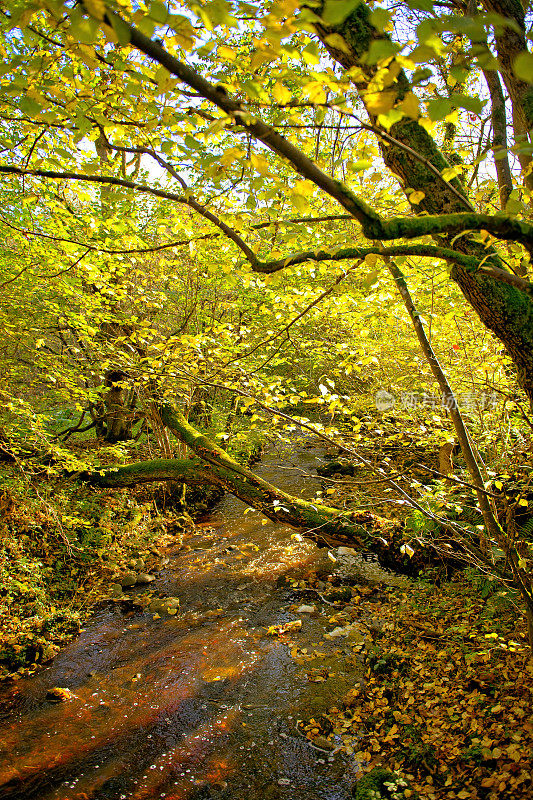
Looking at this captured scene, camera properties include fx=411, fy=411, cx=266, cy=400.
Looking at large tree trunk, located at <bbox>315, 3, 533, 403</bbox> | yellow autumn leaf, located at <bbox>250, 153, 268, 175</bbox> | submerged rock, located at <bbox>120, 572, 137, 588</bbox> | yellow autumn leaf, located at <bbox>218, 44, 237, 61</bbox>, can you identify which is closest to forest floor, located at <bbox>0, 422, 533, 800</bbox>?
submerged rock, located at <bbox>120, 572, 137, 588</bbox>

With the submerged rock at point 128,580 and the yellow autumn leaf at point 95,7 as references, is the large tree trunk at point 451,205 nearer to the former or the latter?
the yellow autumn leaf at point 95,7

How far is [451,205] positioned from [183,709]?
5064 mm

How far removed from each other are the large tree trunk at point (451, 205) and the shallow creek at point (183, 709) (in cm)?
369

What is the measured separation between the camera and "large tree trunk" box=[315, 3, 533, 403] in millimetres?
2076

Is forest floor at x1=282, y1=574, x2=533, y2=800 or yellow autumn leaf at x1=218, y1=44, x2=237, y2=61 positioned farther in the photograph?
forest floor at x1=282, y1=574, x2=533, y2=800

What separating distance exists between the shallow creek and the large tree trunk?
3.69 metres

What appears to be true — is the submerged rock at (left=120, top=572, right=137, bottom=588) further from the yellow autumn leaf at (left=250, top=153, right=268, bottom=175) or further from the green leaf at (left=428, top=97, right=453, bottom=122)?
the green leaf at (left=428, top=97, right=453, bottom=122)

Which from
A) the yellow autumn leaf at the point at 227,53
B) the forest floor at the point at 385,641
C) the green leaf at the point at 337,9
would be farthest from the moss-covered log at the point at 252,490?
the green leaf at the point at 337,9

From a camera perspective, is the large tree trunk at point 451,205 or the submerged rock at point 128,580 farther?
the submerged rock at point 128,580

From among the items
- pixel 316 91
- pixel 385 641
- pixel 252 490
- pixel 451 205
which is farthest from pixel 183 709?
pixel 316 91

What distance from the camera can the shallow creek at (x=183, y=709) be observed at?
11.3 feet

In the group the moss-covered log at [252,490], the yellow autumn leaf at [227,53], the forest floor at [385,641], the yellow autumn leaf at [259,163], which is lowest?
the forest floor at [385,641]

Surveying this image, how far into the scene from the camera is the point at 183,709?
4.23 m

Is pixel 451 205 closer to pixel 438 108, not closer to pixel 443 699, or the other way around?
pixel 438 108
